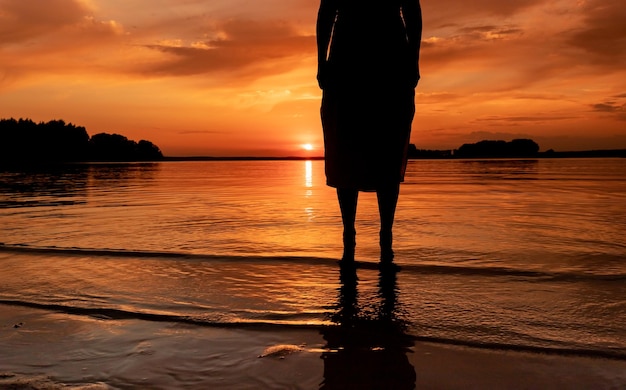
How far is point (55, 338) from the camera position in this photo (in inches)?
86.0

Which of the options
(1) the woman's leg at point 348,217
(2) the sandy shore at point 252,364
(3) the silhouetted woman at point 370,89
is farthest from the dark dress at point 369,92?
(2) the sandy shore at point 252,364

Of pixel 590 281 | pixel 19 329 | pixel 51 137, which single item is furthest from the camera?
pixel 51 137

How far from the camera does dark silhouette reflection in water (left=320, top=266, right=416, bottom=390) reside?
1.75 metres

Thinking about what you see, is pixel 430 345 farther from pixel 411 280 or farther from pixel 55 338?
pixel 55 338

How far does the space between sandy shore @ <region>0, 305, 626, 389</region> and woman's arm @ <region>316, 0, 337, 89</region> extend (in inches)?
86.5

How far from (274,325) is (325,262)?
1.48 meters

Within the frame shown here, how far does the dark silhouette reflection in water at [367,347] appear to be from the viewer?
1.75m

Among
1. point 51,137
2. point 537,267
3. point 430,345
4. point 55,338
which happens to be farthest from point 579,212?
point 51,137

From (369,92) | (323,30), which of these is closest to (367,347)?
(369,92)

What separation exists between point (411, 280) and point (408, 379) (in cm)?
149

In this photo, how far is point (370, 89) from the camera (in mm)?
3736

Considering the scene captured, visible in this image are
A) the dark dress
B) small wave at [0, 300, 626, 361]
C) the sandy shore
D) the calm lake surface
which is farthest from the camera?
the dark dress

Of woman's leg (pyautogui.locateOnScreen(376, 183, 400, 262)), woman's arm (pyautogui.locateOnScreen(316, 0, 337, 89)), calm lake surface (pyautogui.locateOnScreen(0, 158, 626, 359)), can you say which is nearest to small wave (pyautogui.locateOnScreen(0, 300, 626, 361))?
calm lake surface (pyautogui.locateOnScreen(0, 158, 626, 359))

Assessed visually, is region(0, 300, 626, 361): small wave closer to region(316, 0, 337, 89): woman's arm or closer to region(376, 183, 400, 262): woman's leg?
region(376, 183, 400, 262): woman's leg
